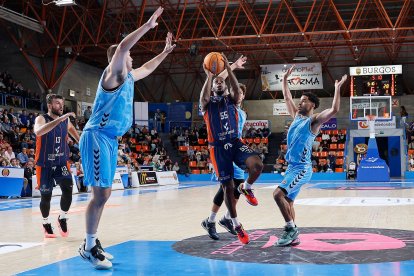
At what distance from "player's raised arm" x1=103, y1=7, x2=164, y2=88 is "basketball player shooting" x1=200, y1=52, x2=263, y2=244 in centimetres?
159

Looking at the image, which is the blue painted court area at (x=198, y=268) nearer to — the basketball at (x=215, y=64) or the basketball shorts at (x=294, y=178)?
the basketball shorts at (x=294, y=178)

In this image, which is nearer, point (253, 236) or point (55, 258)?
point (55, 258)

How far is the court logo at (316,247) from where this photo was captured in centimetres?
529

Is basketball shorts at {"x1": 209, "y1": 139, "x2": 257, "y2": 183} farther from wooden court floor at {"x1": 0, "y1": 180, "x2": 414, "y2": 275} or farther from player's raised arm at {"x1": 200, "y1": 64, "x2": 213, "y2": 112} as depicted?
wooden court floor at {"x1": 0, "y1": 180, "x2": 414, "y2": 275}

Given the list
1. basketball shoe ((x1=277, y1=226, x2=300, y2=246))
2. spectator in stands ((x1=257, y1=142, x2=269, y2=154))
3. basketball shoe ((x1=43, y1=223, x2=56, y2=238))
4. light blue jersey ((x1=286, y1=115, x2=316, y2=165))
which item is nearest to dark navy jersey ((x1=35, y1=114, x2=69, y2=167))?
basketball shoe ((x1=43, y1=223, x2=56, y2=238))

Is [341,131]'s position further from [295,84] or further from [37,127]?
[37,127]

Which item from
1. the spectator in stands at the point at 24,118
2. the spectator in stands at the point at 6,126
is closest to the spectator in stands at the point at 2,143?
the spectator in stands at the point at 6,126

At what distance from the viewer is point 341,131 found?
1390 inches

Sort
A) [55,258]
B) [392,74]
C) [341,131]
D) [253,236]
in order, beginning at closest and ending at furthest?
[55,258] < [253,236] < [392,74] < [341,131]

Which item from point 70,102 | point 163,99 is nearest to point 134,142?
point 70,102

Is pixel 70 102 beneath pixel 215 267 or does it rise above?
above

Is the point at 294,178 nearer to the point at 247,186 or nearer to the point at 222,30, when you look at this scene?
the point at 247,186

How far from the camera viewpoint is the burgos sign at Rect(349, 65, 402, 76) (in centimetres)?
3203

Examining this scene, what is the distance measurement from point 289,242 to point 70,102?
28659 millimetres
